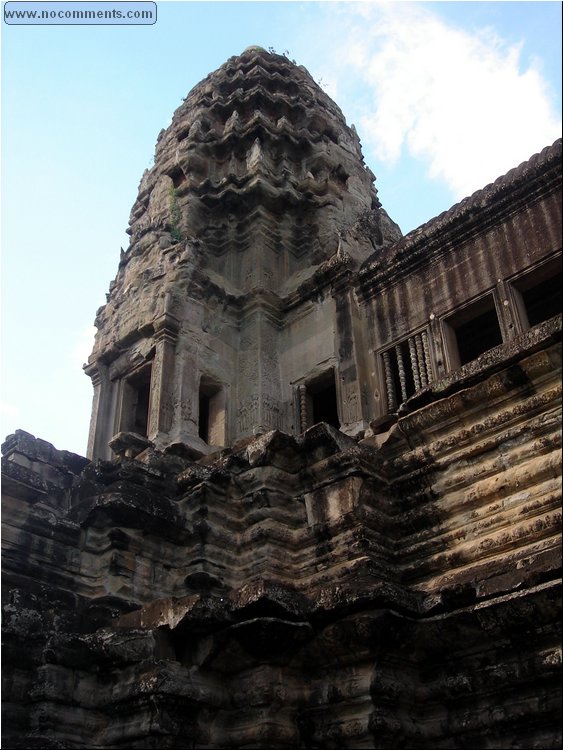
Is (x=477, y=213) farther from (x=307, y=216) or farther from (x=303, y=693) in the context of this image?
A: (x=303, y=693)

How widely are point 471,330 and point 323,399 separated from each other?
127 inches

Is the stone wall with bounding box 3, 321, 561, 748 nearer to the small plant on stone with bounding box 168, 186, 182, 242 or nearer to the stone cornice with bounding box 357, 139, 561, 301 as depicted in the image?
the stone cornice with bounding box 357, 139, 561, 301

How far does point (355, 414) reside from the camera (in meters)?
11.4

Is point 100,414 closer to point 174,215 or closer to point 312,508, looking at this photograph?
point 174,215

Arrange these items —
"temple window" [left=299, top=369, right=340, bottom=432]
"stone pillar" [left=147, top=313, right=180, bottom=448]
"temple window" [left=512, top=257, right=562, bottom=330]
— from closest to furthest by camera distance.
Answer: "temple window" [left=512, top=257, right=562, bottom=330], "stone pillar" [left=147, top=313, right=180, bottom=448], "temple window" [left=299, top=369, right=340, bottom=432]

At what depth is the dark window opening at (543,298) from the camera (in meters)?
10.7

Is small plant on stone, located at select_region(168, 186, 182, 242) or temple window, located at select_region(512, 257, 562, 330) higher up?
small plant on stone, located at select_region(168, 186, 182, 242)

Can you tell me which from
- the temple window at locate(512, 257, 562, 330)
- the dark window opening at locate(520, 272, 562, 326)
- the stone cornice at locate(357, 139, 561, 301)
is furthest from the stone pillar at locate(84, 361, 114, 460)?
the dark window opening at locate(520, 272, 562, 326)

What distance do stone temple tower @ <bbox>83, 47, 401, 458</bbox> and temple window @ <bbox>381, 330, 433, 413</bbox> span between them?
0.45 metres

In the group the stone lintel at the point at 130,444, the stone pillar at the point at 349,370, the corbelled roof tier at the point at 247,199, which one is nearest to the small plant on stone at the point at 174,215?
the corbelled roof tier at the point at 247,199

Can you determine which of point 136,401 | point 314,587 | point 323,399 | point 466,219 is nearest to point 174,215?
point 136,401

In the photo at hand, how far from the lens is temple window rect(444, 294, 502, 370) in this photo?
35.5ft

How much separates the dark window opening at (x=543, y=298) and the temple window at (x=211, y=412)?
503 cm

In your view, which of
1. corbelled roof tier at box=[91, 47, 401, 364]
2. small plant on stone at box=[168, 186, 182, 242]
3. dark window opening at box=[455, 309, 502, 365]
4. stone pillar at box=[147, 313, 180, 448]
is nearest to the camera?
dark window opening at box=[455, 309, 502, 365]
